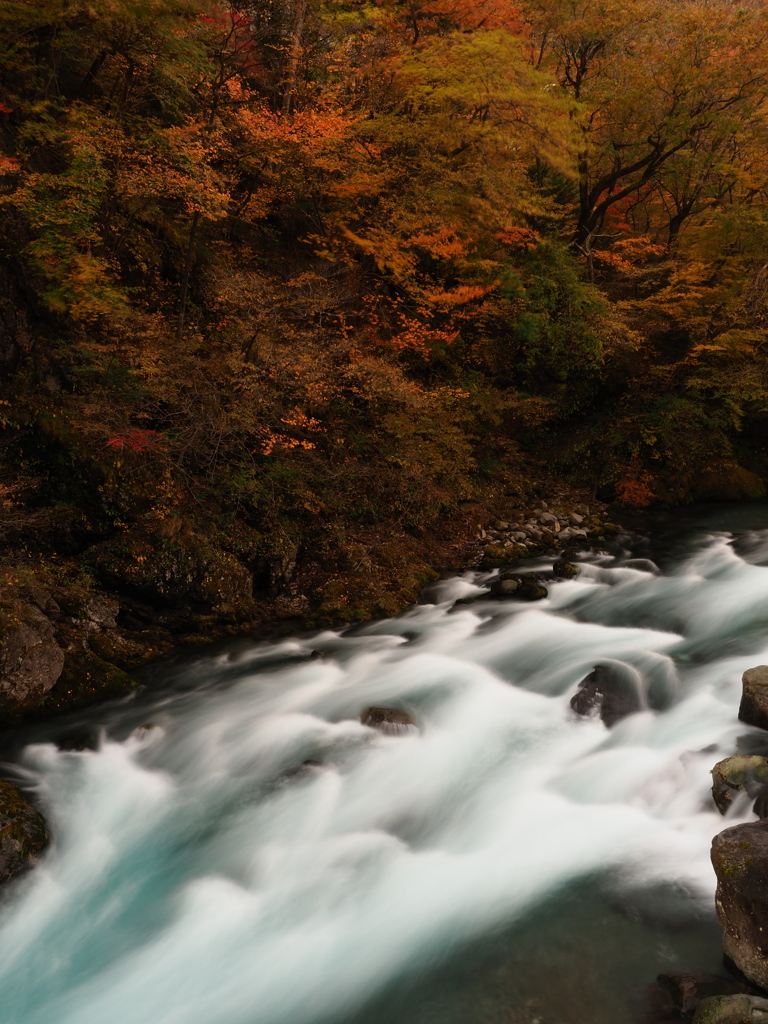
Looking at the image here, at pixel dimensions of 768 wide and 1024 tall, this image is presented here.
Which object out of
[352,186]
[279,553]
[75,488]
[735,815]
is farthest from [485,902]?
[352,186]

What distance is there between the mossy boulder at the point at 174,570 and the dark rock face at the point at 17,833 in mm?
3365

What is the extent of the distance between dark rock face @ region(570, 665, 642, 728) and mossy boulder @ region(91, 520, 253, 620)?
486 cm

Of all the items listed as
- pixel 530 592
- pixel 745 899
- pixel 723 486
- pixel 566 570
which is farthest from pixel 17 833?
pixel 723 486

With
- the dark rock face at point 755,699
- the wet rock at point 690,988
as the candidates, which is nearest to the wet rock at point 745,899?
the wet rock at point 690,988

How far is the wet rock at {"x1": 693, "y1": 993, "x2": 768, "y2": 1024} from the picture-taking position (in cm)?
341

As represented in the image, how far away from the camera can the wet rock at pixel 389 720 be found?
24.0ft

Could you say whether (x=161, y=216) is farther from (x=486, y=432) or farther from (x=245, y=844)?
(x=245, y=844)

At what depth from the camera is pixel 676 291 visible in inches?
595

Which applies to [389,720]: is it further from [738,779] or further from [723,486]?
[723,486]

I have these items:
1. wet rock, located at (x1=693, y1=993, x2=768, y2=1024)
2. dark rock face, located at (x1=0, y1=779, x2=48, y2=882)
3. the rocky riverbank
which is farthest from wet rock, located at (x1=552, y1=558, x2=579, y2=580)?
dark rock face, located at (x1=0, y1=779, x2=48, y2=882)

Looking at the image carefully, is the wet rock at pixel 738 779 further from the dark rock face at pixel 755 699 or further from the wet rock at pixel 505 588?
the wet rock at pixel 505 588

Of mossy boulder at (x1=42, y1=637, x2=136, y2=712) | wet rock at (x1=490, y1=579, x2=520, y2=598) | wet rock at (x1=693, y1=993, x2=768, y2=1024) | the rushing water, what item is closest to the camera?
wet rock at (x1=693, y1=993, x2=768, y2=1024)

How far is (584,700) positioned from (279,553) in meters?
5.05

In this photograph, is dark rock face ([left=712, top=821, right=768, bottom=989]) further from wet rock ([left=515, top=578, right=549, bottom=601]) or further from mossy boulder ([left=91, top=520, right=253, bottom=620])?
mossy boulder ([left=91, top=520, right=253, bottom=620])
